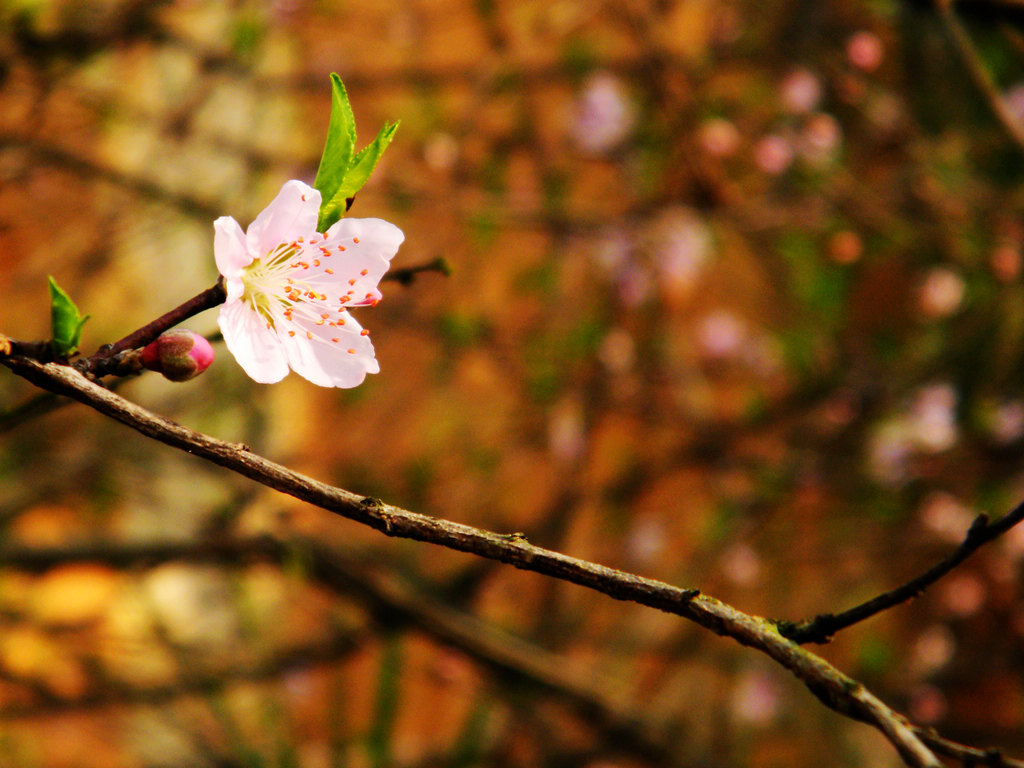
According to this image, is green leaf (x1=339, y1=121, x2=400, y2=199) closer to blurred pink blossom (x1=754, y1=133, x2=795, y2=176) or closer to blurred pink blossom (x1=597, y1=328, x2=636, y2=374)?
blurred pink blossom (x1=597, y1=328, x2=636, y2=374)

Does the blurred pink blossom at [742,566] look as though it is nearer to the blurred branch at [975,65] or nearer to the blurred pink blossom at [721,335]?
the blurred pink blossom at [721,335]

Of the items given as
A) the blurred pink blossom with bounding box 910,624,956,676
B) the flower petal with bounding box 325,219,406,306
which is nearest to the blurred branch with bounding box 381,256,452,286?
the flower petal with bounding box 325,219,406,306

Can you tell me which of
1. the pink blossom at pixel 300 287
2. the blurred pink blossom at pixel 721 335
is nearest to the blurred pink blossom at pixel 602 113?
the blurred pink blossom at pixel 721 335

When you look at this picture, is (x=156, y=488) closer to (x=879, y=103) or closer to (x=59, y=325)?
(x=59, y=325)

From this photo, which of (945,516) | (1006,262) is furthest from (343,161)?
(945,516)

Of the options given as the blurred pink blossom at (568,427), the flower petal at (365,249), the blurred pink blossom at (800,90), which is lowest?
the flower petal at (365,249)

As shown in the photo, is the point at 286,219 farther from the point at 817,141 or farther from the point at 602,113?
the point at 602,113

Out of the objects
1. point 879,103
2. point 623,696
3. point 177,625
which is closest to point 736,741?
point 623,696

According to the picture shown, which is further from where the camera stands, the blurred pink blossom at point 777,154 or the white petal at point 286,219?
the blurred pink blossom at point 777,154
